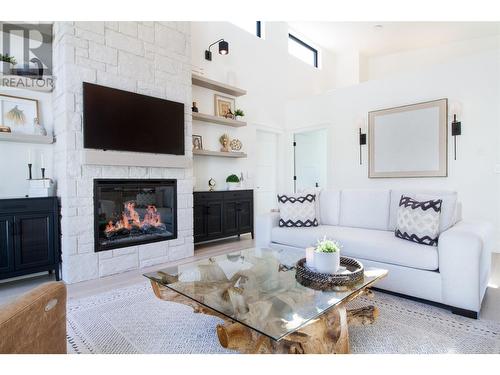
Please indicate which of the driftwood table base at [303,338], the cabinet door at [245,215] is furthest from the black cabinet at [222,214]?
the driftwood table base at [303,338]

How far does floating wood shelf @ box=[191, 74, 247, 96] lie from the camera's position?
4297mm

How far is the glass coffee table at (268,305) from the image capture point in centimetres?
130

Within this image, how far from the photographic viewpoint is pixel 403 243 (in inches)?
93.3

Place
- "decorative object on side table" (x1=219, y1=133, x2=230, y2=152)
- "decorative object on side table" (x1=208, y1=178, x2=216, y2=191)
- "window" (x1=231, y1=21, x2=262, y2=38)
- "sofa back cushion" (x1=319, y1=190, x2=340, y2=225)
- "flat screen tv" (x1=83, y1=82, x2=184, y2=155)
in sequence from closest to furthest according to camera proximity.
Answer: "flat screen tv" (x1=83, y1=82, x2=184, y2=155)
"sofa back cushion" (x1=319, y1=190, x2=340, y2=225)
"decorative object on side table" (x1=208, y1=178, x2=216, y2=191)
"decorative object on side table" (x1=219, y1=133, x2=230, y2=152)
"window" (x1=231, y1=21, x2=262, y2=38)

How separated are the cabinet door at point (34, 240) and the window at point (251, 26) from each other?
14.3 ft

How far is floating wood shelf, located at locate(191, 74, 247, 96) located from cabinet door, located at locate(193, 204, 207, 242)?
186cm

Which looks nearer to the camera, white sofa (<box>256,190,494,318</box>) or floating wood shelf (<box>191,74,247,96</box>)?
white sofa (<box>256,190,494,318</box>)

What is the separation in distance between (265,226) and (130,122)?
1893 mm

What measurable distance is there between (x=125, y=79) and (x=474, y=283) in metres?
3.63

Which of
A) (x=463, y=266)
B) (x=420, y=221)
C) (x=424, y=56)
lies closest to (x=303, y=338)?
(x=463, y=266)

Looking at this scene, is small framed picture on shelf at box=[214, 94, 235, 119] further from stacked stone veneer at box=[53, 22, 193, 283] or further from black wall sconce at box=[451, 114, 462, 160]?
black wall sconce at box=[451, 114, 462, 160]

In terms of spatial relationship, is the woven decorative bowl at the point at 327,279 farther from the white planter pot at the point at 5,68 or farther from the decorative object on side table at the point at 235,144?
the decorative object on side table at the point at 235,144

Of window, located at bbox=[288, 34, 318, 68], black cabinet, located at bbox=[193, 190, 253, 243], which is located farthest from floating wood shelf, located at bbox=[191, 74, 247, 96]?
window, located at bbox=[288, 34, 318, 68]
